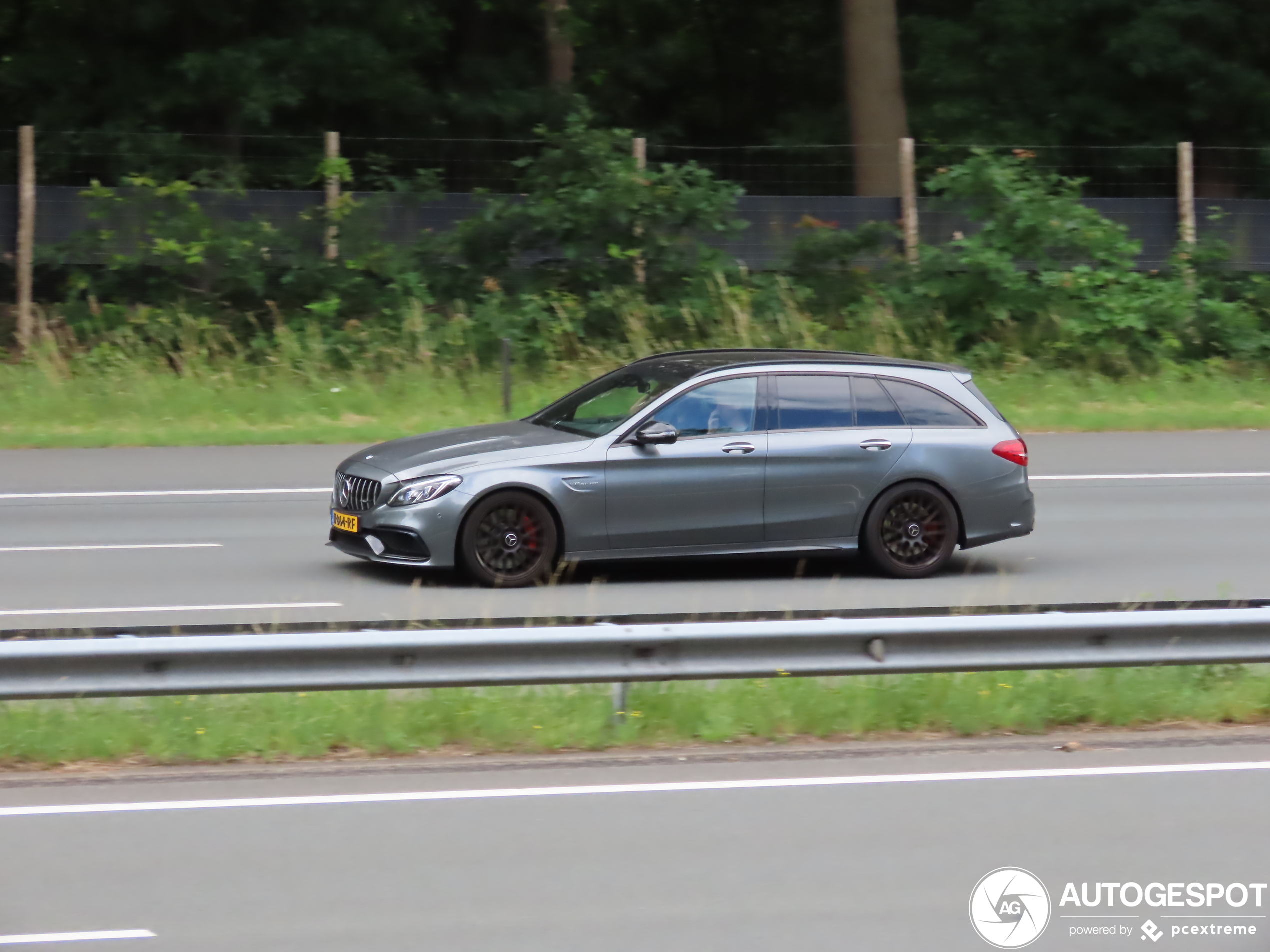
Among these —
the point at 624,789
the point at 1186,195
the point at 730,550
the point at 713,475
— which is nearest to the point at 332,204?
the point at 1186,195

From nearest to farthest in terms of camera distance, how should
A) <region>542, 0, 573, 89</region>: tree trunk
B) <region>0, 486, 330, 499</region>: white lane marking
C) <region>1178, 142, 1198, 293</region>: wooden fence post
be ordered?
<region>0, 486, 330, 499</region>: white lane marking < <region>1178, 142, 1198, 293</region>: wooden fence post < <region>542, 0, 573, 89</region>: tree trunk

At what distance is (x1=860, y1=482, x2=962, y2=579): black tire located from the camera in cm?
1148

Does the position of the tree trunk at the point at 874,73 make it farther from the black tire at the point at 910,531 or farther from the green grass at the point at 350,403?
the black tire at the point at 910,531

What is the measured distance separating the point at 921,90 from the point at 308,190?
41.1 feet

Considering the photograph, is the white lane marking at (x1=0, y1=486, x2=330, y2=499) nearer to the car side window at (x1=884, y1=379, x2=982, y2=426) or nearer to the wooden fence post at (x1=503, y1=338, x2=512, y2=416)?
the wooden fence post at (x1=503, y1=338, x2=512, y2=416)

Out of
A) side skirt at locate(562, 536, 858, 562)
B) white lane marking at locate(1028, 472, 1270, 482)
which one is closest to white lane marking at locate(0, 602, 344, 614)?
side skirt at locate(562, 536, 858, 562)

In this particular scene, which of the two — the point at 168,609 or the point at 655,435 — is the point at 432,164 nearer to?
the point at 655,435

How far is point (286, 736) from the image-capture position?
23.9ft

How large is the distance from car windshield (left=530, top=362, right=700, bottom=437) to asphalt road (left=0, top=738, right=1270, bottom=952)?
15.0 feet

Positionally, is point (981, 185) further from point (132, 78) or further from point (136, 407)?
point (132, 78)

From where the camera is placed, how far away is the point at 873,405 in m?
11.7

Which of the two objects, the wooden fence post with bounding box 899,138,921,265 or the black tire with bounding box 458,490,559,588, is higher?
the wooden fence post with bounding box 899,138,921,265

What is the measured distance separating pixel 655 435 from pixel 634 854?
211 inches

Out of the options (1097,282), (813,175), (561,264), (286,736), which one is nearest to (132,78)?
(561,264)
